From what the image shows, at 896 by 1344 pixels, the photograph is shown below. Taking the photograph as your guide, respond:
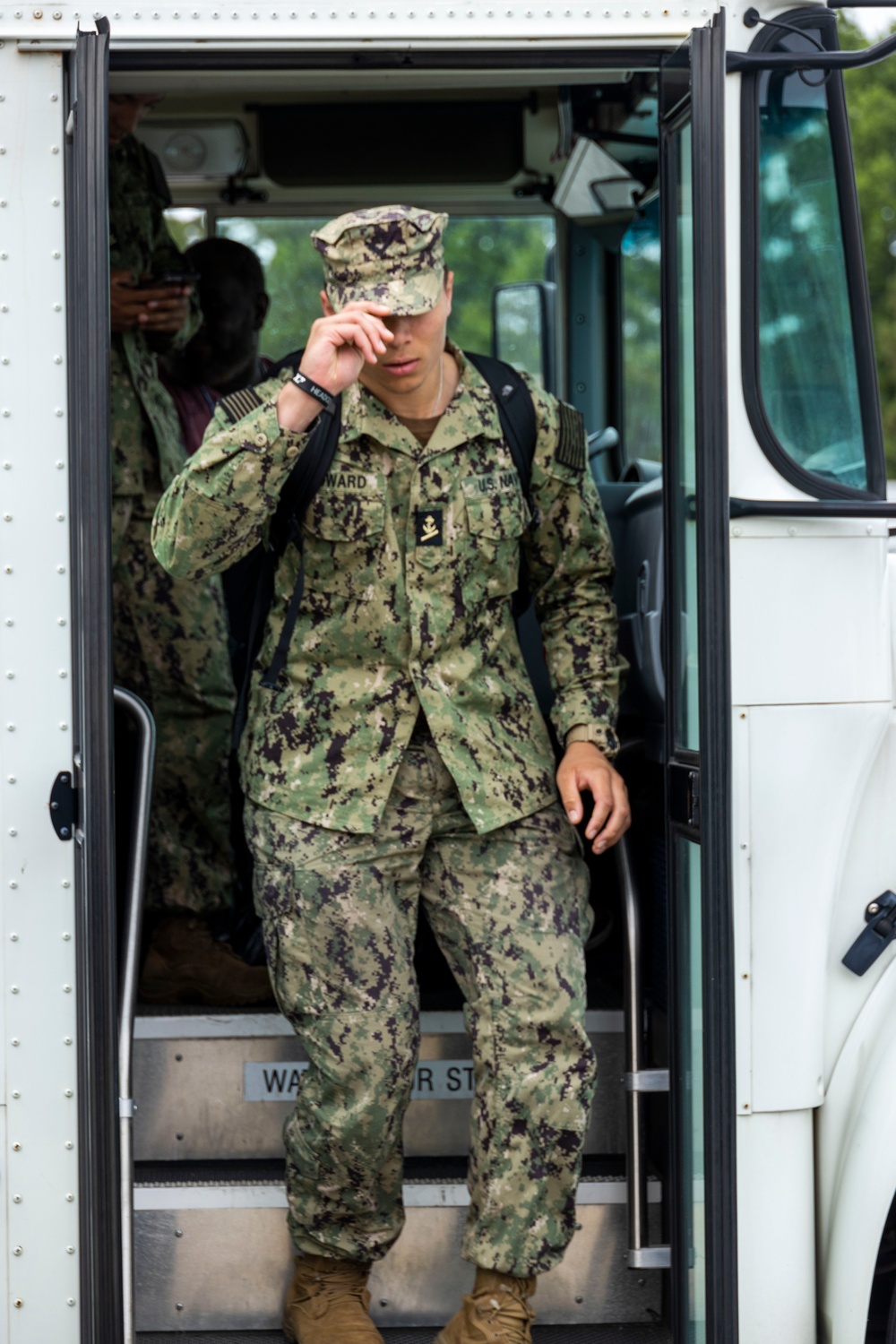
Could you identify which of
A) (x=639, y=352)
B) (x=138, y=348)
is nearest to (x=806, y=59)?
(x=138, y=348)

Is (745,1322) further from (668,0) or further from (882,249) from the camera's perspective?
(882,249)

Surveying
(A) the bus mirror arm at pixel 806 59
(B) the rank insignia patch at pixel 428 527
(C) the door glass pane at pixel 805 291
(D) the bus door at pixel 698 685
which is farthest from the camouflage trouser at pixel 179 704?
(A) the bus mirror arm at pixel 806 59

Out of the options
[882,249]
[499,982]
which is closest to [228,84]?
[499,982]

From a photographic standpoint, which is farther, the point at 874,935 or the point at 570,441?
the point at 570,441

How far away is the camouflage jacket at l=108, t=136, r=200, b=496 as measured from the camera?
2.90 metres

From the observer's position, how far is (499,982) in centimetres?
225

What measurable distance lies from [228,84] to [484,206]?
1034mm

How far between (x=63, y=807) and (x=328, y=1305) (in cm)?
90

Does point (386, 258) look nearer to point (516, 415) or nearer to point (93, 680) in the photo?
point (516, 415)

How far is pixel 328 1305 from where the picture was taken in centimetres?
226

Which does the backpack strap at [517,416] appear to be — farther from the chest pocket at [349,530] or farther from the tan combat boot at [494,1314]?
the tan combat boot at [494,1314]

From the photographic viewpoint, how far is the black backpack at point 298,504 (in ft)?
7.44

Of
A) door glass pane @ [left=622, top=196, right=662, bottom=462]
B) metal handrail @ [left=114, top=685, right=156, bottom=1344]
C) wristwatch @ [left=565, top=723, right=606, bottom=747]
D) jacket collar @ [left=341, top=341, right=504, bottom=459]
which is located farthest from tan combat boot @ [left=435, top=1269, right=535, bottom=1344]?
door glass pane @ [left=622, top=196, right=662, bottom=462]

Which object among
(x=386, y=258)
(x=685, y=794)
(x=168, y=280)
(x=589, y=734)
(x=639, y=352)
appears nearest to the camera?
(x=685, y=794)
